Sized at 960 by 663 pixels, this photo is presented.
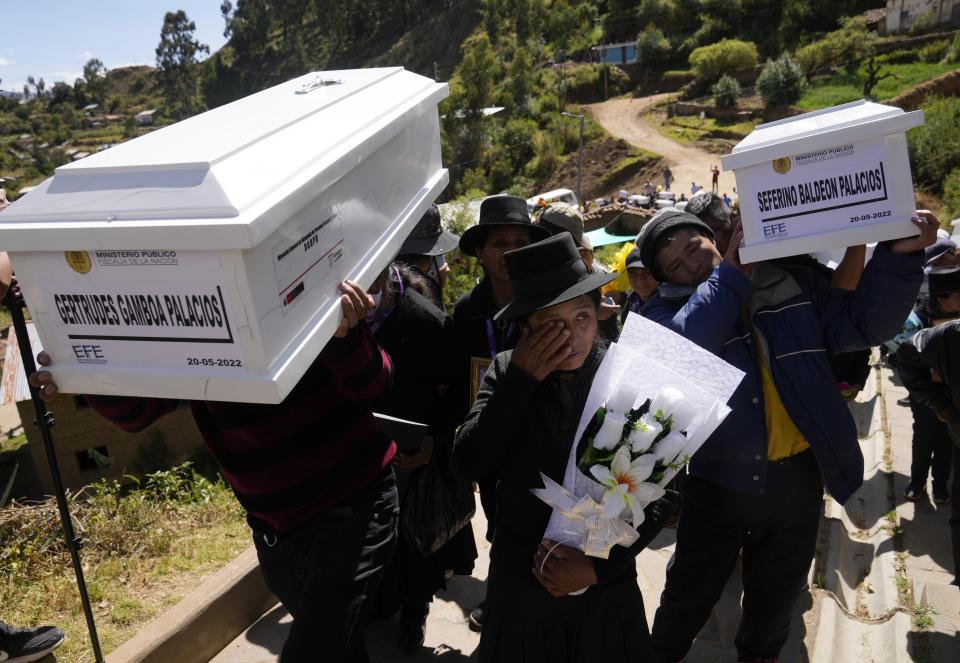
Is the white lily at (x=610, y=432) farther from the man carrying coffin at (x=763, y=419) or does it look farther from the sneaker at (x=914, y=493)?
the sneaker at (x=914, y=493)

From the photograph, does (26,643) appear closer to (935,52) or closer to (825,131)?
(825,131)

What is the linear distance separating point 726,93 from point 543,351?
1526 inches

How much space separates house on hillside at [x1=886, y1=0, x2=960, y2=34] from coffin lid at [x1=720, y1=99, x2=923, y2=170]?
43.3 meters

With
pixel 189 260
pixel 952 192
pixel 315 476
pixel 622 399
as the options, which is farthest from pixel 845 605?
pixel 952 192

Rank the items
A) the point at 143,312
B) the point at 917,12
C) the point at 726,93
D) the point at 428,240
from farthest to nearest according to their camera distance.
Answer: the point at 917,12 < the point at 726,93 < the point at 428,240 < the point at 143,312

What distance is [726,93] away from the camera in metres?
36.2

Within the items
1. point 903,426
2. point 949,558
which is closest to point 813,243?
point 949,558

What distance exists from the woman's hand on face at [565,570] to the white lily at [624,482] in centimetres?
16

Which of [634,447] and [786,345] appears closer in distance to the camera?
[634,447]

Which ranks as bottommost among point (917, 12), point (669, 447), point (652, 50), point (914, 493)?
point (652, 50)

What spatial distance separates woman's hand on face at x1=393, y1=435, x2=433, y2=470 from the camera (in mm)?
2760

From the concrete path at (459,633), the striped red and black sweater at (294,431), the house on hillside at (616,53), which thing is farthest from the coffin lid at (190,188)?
the house on hillside at (616,53)

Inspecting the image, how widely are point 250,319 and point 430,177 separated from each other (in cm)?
175

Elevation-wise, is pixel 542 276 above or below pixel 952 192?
above
